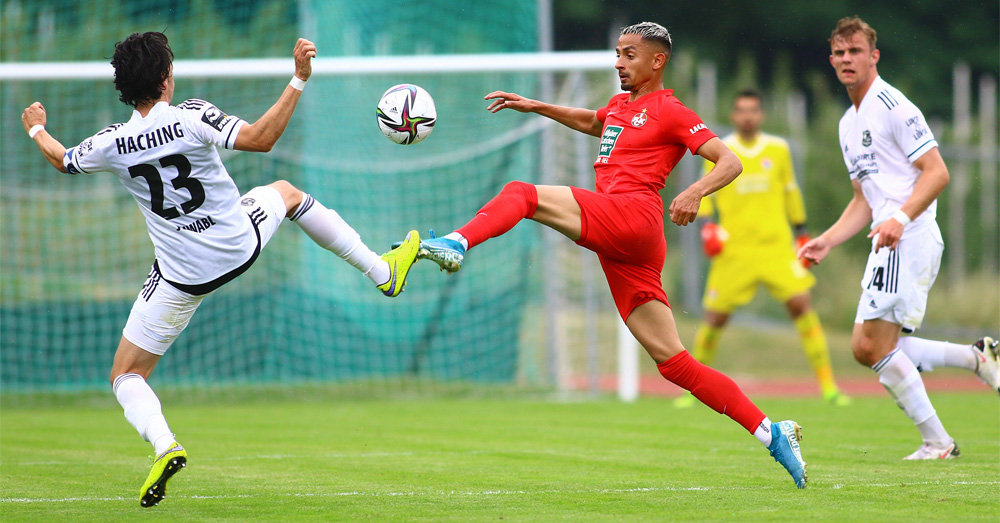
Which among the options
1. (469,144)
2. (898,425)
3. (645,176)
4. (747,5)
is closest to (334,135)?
(469,144)

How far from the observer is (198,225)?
204 inches

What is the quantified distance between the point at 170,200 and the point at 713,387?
9.26ft

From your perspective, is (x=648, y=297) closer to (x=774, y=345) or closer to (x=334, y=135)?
(x=334, y=135)

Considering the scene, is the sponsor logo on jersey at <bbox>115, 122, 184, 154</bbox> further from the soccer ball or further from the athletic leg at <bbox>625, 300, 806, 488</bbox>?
the athletic leg at <bbox>625, 300, 806, 488</bbox>

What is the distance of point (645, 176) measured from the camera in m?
5.43

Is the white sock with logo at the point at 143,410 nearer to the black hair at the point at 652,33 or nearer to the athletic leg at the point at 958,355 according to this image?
the black hair at the point at 652,33

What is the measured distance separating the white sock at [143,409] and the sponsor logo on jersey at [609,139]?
98.9 inches

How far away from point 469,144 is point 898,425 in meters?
6.38

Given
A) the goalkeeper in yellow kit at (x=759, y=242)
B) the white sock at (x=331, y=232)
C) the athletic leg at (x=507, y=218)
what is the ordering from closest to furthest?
1. the athletic leg at (x=507, y=218)
2. the white sock at (x=331, y=232)
3. the goalkeeper in yellow kit at (x=759, y=242)

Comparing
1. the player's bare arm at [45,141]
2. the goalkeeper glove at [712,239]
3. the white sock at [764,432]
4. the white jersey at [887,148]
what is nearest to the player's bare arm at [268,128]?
the player's bare arm at [45,141]

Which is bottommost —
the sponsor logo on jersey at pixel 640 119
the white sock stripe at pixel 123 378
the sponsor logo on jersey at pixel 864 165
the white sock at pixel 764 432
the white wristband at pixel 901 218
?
the white sock at pixel 764 432

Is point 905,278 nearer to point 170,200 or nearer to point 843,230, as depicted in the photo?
point 843,230

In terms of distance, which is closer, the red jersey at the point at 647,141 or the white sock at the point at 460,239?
the white sock at the point at 460,239

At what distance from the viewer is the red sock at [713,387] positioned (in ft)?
18.0
